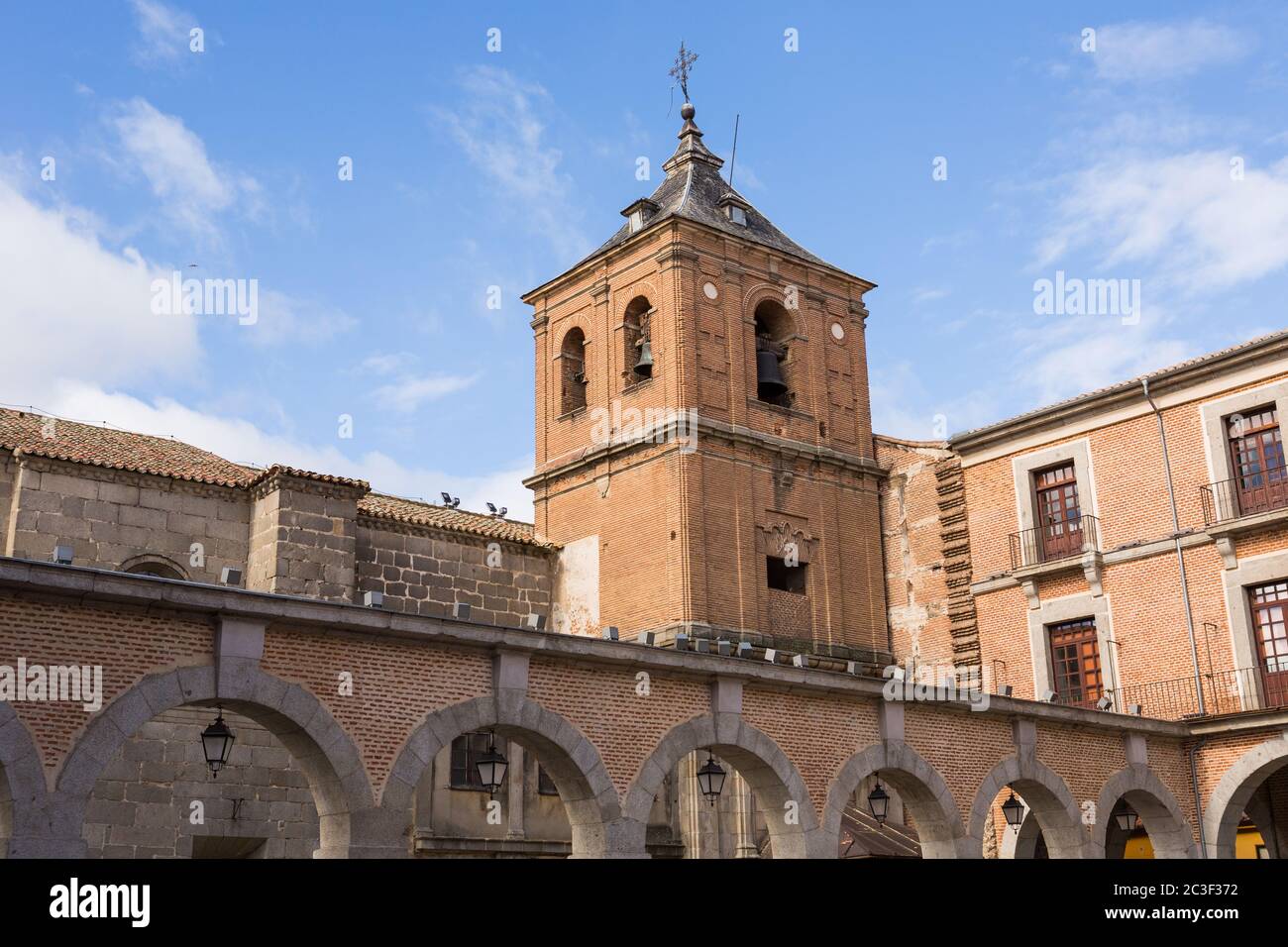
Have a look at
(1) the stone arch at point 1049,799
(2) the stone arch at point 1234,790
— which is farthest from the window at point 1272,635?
(1) the stone arch at point 1049,799

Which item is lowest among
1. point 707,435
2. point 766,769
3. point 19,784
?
point 19,784

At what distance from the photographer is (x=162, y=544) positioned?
20.3 m

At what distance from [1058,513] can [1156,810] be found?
587cm

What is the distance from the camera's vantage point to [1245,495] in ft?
74.0

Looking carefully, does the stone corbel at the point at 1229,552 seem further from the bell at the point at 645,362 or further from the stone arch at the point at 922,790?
the bell at the point at 645,362

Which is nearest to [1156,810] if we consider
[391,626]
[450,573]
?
[450,573]

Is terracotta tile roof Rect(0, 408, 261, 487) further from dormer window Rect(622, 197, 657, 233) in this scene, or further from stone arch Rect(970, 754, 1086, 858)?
stone arch Rect(970, 754, 1086, 858)

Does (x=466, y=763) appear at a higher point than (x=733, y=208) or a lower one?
lower

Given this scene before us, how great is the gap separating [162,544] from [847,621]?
12854mm

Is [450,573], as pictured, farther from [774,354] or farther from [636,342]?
[774,354]
